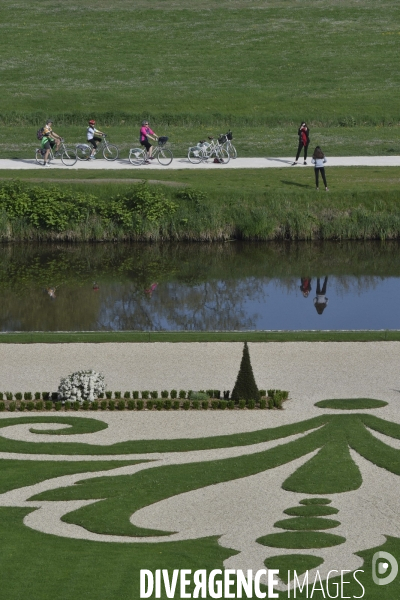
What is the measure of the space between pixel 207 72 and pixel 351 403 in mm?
59879

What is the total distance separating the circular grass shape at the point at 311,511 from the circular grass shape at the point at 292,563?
6.05ft

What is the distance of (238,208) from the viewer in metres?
44.2

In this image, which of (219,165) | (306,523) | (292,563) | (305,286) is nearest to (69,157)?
(219,165)

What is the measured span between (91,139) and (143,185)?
6.85 meters

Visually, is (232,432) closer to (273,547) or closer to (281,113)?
(273,547)

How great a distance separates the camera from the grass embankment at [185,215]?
43.6m

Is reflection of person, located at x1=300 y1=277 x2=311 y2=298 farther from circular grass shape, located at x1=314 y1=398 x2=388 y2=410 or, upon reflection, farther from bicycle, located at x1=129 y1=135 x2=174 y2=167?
circular grass shape, located at x1=314 y1=398 x2=388 y2=410

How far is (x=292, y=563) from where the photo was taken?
14.6 meters

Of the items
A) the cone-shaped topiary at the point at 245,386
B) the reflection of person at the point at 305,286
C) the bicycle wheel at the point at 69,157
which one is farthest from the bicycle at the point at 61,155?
the cone-shaped topiary at the point at 245,386

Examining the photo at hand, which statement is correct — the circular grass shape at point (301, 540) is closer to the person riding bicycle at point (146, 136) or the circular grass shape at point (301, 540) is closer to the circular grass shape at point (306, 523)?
the circular grass shape at point (306, 523)

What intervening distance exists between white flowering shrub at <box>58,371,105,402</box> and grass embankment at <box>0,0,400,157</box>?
32.1 m

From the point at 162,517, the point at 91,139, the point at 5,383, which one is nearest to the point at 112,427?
the point at 5,383

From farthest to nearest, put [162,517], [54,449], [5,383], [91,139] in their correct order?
[91,139]
[5,383]
[54,449]
[162,517]

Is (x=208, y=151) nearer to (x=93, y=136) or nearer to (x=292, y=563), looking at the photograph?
(x=93, y=136)
